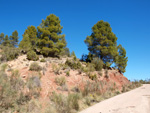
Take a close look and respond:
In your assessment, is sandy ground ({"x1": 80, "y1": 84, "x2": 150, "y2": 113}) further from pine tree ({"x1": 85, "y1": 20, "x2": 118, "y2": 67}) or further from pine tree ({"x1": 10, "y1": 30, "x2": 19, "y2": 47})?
pine tree ({"x1": 10, "y1": 30, "x2": 19, "y2": 47})

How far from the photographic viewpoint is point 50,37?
24.3 meters

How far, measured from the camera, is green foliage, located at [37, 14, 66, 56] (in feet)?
74.7

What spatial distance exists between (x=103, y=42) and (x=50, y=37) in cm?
1032

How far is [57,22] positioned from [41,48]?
6459mm

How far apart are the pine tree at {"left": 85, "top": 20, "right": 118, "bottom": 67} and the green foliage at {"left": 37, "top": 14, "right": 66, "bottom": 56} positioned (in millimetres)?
5960

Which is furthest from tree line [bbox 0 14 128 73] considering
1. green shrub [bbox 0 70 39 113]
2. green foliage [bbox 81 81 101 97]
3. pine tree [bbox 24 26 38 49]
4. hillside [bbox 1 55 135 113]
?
green shrub [bbox 0 70 39 113]

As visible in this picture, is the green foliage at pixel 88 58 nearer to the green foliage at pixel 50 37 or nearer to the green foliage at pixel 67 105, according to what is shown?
the green foliage at pixel 50 37

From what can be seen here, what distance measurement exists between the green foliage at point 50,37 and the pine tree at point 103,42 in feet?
19.6

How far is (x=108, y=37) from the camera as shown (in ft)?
82.3

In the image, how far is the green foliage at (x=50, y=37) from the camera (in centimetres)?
2277

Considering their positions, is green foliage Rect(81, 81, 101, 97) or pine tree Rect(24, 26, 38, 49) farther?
pine tree Rect(24, 26, 38, 49)

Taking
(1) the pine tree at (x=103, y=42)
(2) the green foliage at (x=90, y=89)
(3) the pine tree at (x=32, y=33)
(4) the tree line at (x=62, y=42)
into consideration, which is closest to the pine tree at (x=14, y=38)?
(3) the pine tree at (x=32, y=33)

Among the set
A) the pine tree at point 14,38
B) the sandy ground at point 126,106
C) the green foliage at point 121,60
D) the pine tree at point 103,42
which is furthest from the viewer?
the pine tree at point 14,38

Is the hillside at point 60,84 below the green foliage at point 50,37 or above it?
below
